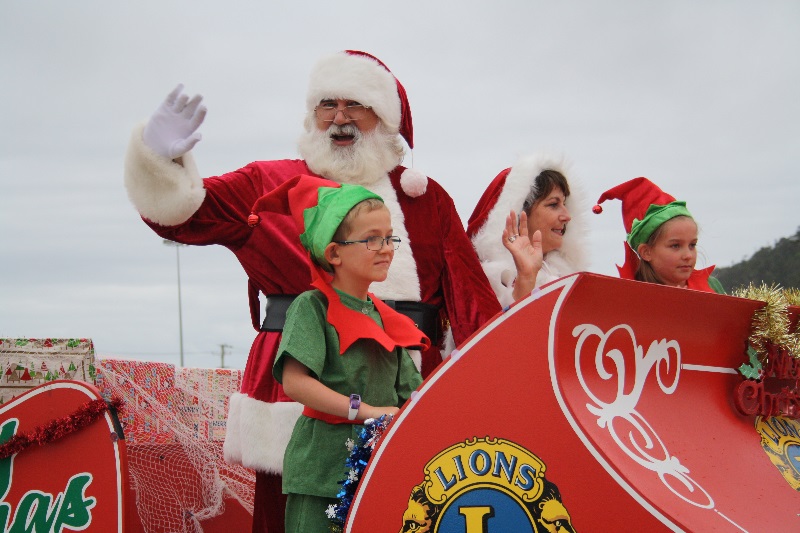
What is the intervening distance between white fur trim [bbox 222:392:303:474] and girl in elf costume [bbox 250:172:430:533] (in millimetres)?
644

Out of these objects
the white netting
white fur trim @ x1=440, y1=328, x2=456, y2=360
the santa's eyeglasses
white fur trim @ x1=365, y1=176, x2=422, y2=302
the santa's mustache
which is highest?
the santa's eyeglasses

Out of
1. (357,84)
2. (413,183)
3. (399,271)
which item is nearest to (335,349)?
(399,271)

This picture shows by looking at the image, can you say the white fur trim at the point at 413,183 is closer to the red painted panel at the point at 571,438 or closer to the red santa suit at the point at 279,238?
the red santa suit at the point at 279,238

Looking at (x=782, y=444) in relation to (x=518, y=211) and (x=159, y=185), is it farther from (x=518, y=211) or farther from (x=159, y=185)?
(x=159, y=185)

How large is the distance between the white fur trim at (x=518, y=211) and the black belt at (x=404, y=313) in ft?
1.14

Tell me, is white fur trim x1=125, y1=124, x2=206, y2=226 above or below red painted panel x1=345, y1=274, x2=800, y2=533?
above

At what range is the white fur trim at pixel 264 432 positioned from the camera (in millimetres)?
2996

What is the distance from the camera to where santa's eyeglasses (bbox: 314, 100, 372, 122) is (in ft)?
11.7

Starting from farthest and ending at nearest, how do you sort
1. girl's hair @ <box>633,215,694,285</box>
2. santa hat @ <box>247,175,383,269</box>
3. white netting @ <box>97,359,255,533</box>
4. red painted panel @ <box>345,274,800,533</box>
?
white netting @ <box>97,359,255,533</box> < girl's hair @ <box>633,215,694,285</box> < santa hat @ <box>247,175,383,269</box> < red painted panel @ <box>345,274,800,533</box>

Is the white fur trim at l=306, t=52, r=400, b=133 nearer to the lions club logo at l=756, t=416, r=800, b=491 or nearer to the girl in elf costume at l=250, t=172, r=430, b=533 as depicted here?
the girl in elf costume at l=250, t=172, r=430, b=533

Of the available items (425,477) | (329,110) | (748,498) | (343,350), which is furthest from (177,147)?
(748,498)

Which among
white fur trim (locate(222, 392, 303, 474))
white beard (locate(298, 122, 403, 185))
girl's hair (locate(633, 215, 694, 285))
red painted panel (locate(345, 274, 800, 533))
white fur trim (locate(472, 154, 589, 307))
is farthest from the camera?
white fur trim (locate(472, 154, 589, 307))

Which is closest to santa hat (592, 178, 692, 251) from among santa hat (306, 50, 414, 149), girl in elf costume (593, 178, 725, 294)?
girl in elf costume (593, 178, 725, 294)

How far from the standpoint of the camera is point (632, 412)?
178cm
